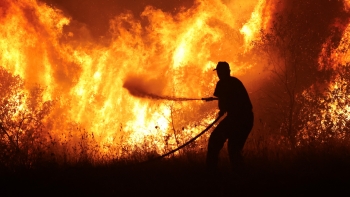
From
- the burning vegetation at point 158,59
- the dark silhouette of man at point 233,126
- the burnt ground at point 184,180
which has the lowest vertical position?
the burnt ground at point 184,180

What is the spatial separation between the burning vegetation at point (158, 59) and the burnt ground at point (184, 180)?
869 centimetres

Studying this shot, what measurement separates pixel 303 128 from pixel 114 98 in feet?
29.7

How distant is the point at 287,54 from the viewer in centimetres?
1761

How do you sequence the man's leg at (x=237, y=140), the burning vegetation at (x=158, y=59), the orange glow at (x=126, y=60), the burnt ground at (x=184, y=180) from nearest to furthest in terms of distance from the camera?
the burnt ground at (x=184, y=180), the man's leg at (x=237, y=140), the burning vegetation at (x=158, y=59), the orange glow at (x=126, y=60)

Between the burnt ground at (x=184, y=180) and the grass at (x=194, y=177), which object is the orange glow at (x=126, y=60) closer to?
the grass at (x=194, y=177)

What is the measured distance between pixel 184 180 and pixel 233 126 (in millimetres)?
1393

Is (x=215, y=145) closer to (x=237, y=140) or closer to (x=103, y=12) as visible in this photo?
(x=237, y=140)

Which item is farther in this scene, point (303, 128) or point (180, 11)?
point (180, 11)

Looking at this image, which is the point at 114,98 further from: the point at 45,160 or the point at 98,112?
the point at 45,160

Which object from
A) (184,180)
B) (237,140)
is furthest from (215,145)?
A: (184,180)

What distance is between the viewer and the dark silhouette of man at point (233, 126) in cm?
720

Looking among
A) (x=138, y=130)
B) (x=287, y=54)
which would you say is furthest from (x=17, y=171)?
(x=287, y=54)

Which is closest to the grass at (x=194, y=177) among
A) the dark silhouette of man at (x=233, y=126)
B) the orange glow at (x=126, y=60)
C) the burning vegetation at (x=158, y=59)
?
the dark silhouette of man at (x=233, y=126)

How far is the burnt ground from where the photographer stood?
6.17 meters
